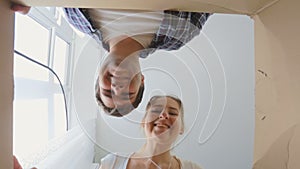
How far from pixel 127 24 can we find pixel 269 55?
20cm

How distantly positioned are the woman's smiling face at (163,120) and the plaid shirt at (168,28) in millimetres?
89

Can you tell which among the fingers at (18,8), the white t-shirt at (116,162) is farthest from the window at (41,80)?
the fingers at (18,8)

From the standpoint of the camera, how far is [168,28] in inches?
16.9

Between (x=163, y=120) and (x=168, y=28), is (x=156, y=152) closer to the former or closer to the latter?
(x=163, y=120)

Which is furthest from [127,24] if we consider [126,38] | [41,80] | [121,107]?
[41,80]

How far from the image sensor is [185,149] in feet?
2.03

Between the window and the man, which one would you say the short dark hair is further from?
the window

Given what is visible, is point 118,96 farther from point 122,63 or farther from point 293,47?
point 293,47

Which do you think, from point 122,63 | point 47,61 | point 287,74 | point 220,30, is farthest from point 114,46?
point 220,30

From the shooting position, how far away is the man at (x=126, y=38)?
40 cm

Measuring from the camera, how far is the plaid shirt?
15.7 inches

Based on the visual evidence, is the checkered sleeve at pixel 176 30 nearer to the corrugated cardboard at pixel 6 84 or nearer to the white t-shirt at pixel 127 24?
the white t-shirt at pixel 127 24

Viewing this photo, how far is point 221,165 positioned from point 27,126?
84 centimetres

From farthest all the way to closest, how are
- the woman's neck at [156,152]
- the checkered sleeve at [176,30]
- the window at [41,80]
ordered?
1. the window at [41,80]
2. the woman's neck at [156,152]
3. the checkered sleeve at [176,30]
